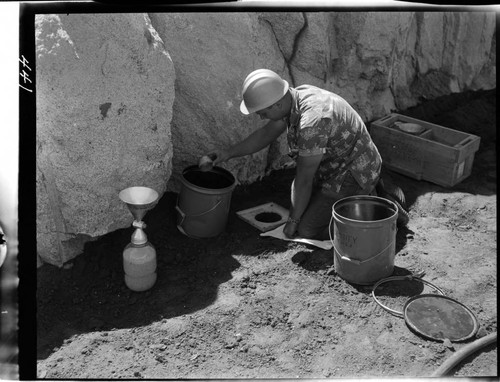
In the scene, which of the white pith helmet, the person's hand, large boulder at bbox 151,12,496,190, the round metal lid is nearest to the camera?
the round metal lid

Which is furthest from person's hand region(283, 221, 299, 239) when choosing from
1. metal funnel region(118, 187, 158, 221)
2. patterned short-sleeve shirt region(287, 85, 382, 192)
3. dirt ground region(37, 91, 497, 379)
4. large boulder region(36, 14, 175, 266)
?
metal funnel region(118, 187, 158, 221)

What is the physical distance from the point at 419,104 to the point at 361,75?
149 centimetres

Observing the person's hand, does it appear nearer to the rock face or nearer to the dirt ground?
the dirt ground

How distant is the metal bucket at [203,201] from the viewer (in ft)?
18.0

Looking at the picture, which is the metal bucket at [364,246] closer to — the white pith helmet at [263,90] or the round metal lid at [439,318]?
the round metal lid at [439,318]

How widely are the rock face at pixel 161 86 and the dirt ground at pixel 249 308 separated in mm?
448

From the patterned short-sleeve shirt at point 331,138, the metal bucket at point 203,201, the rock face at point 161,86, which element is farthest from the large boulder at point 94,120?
the patterned short-sleeve shirt at point 331,138

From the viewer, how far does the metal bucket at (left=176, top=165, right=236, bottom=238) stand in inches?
216

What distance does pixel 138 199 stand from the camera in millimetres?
4840

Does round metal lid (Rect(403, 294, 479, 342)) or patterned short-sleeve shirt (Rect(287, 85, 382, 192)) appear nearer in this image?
round metal lid (Rect(403, 294, 479, 342))

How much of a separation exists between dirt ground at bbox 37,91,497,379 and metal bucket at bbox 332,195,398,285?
0.12m

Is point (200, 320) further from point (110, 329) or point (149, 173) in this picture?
point (149, 173)

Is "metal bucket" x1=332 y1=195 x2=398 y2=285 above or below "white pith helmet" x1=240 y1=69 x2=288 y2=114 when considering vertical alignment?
below

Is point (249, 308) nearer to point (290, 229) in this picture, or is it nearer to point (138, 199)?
point (290, 229)
